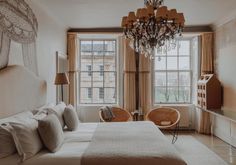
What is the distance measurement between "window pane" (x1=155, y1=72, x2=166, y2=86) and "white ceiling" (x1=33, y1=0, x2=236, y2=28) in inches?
64.3

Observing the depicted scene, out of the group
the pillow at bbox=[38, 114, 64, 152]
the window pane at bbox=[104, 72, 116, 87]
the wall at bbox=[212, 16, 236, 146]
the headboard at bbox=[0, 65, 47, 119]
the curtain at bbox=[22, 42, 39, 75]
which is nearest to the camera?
the pillow at bbox=[38, 114, 64, 152]

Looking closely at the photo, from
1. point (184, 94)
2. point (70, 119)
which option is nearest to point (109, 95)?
point (184, 94)

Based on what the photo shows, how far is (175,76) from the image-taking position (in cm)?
745

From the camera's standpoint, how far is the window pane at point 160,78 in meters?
7.39

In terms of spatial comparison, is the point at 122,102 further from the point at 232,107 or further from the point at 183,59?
the point at 232,107

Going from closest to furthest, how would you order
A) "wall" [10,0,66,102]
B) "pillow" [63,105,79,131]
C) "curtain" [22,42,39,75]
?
1. "curtain" [22,42,39,75]
2. "pillow" [63,105,79,131]
3. "wall" [10,0,66,102]

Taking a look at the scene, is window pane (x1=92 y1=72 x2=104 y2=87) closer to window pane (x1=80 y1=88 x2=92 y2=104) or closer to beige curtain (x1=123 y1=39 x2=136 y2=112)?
window pane (x1=80 y1=88 x2=92 y2=104)

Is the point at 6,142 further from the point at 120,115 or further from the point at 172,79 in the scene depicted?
the point at 172,79

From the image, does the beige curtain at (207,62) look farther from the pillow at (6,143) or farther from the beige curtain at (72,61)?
the pillow at (6,143)

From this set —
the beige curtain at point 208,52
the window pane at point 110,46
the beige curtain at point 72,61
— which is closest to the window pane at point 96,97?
the beige curtain at point 72,61

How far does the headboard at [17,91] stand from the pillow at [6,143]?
1.57 ft

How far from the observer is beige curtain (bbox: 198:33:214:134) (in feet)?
22.2

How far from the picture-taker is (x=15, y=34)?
3.60m

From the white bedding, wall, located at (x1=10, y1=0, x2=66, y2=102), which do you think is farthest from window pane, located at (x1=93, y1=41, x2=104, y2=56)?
the white bedding
